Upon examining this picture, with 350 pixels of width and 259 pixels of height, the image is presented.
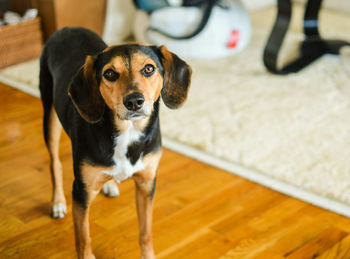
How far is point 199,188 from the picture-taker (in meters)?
2.11

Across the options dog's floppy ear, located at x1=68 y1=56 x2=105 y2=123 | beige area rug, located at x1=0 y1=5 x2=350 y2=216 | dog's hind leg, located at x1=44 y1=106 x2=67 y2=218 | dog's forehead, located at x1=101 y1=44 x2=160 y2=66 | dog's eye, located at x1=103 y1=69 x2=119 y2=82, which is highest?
dog's forehead, located at x1=101 y1=44 x2=160 y2=66

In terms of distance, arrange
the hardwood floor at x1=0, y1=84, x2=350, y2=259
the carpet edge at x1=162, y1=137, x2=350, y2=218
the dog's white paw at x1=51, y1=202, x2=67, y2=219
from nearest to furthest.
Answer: the hardwood floor at x1=0, y1=84, x2=350, y2=259
the dog's white paw at x1=51, y1=202, x2=67, y2=219
the carpet edge at x1=162, y1=137, x2=350, y2=218

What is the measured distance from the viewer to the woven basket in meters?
3.31

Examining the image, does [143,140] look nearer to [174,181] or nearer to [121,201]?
[121,201]

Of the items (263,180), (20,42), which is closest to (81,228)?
(263,180)

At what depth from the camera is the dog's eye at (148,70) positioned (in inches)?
51.8

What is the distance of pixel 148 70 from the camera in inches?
52.1

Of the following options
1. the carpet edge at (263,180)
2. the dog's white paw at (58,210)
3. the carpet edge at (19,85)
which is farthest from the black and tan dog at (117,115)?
the carpet edge at (19,85)

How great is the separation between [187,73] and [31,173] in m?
1.08

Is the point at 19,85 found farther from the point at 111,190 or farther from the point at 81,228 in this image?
the point at 81,228

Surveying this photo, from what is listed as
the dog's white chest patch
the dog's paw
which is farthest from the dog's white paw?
the dog's white chest patch

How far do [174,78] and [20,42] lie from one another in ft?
7.67

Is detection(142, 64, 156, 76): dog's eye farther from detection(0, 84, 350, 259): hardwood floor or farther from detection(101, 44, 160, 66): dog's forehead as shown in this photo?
detection(0, 84, 350, 259): hardwood floor

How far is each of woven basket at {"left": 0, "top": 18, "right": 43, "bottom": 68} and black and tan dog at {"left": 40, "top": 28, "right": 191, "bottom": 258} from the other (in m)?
1.88
